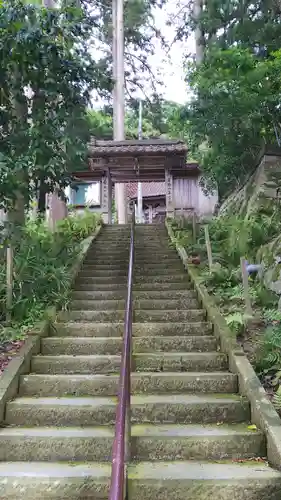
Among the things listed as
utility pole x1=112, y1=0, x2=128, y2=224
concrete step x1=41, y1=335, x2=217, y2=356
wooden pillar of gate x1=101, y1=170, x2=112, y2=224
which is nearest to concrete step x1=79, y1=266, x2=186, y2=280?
concrete step x1=41, y1=335, x2=217, y2=356

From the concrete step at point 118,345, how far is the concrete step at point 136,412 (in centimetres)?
114

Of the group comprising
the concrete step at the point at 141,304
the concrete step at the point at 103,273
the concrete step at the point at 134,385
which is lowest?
the concrete step at the point at 134,385

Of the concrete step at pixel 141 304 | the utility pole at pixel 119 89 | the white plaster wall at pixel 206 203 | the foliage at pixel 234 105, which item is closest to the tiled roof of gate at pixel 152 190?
the utility pole at pixel 119 89

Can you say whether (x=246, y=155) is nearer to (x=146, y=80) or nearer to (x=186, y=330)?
(x=186, y=330)

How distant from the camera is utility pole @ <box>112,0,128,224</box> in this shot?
59.5 ft

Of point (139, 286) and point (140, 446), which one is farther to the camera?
point (139, 286)

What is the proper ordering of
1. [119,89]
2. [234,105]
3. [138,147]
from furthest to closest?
[119,89], [138,147], [234,105]

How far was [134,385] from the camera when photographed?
420cm

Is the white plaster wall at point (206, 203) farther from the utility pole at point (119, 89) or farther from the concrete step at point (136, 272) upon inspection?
the concrete step at point (136, 272)

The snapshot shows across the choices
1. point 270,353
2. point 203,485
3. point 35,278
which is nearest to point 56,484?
point 203,485

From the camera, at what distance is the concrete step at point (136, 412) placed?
3713 millimetres

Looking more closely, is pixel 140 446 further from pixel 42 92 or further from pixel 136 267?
pixel 136 267

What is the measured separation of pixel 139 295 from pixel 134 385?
2.55 metres

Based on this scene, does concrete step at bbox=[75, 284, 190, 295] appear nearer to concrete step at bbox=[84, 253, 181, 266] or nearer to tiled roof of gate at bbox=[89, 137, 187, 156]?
concrete step at bbox=[84, 253, 181, 266]
